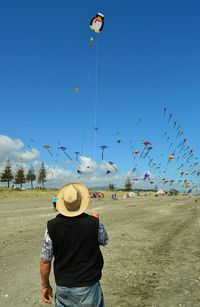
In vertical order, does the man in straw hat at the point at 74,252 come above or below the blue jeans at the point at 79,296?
above

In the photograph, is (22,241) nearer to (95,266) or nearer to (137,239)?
(137,239)

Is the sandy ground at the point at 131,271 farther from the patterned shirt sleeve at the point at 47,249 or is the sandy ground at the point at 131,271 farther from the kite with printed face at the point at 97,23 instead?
the kite with printed face at the point at 97,23

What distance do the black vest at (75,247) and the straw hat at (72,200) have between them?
0.08 metres

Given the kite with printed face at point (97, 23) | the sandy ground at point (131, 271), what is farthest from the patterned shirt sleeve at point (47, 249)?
the kite with printed face at point (97, 23)

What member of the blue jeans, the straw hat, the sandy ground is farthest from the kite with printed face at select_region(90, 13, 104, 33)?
the blue jeans

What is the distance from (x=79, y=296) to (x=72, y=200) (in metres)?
1.19

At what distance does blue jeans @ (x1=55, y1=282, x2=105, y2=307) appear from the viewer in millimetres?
4820

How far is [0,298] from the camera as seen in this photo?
9062mm

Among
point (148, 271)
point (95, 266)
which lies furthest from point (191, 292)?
point (95, 266)

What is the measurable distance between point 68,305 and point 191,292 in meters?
5.89

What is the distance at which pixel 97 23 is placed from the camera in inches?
592

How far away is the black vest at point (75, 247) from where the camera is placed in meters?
4.82

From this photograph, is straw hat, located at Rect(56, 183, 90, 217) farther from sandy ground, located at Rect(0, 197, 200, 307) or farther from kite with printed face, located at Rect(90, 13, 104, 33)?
kite with printed face, located at Rect(90, 13, 104, 33)

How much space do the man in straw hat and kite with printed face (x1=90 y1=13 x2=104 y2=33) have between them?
11207 millimetres
